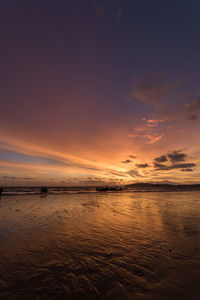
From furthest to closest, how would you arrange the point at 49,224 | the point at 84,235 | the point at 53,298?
the point at 49,224, the point at 84,235, the point at 53,298

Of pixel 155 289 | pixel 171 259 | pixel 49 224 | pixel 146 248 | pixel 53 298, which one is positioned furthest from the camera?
pixel 49 224

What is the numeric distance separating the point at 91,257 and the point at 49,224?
6533 millimetres

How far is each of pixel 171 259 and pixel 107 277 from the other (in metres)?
3.06

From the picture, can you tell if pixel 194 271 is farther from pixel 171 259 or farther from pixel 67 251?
pixel 67 251

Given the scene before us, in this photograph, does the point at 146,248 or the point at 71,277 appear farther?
the point at 146,248

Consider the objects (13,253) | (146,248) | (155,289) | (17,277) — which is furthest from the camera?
(146,248)

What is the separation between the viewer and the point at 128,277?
16.6 feet

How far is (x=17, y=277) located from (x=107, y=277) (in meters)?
3.10

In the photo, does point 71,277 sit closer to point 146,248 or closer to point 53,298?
point 53,298

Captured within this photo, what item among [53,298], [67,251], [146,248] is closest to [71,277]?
[53,298]

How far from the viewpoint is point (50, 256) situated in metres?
6.59

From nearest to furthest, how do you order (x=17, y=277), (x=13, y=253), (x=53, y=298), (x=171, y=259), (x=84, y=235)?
(x=53, y=298) → (x=17, y=277) → (x=171, y=259) → (x=13, y=253) → (x=84, y=235)

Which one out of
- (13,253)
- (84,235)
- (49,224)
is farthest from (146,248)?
(49,224)

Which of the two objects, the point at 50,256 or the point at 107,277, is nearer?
the point at 107,277
